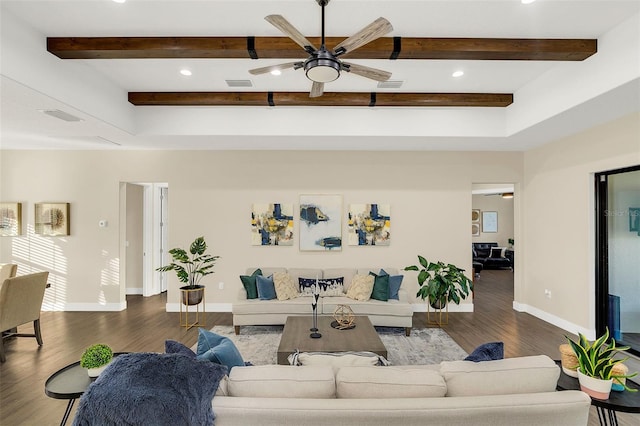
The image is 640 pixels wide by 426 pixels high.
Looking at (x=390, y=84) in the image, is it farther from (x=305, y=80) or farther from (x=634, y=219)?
(x=634, y=219)

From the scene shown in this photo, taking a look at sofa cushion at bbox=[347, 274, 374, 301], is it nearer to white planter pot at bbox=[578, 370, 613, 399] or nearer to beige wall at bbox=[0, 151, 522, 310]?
beige wall at bbox=[0, 151, 522, 310]

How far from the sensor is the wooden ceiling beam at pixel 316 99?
14.1ft

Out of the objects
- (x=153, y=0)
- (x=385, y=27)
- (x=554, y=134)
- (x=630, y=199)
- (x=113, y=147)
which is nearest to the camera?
(x=385, y=27)

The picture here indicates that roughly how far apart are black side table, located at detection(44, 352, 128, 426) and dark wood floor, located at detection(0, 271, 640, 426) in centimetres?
88

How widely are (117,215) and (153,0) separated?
440cm

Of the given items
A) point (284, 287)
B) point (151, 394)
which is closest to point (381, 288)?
point (284, 287)

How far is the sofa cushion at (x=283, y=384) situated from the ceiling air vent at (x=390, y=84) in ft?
11.1

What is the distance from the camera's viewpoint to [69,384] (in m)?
2.06

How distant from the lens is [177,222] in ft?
18.9

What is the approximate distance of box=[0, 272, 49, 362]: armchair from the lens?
3674 mm

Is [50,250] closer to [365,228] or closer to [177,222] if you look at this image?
[177,222]

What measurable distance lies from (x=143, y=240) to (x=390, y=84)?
19.5ft

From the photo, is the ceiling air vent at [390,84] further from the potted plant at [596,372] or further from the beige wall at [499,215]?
the beige wall at [499,215]

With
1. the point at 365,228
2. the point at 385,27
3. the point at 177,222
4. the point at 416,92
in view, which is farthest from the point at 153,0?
the point at 365,228
